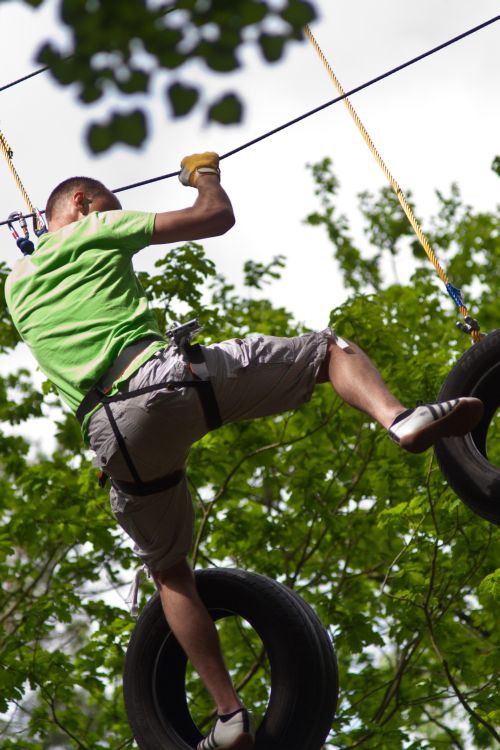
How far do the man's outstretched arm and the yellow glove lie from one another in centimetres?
12

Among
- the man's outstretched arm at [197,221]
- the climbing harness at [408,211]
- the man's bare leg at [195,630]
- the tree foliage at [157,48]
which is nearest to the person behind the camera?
the tree foliage at [157,48]

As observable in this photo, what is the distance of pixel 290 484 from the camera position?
26.8 feet

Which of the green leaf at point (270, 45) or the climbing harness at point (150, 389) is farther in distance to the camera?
the climbing harness at point (150, 389)

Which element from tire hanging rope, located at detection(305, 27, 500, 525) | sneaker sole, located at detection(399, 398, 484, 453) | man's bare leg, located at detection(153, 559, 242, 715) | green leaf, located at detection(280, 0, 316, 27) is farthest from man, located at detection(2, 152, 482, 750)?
green leaf, located at detection(280, 0, 316, 27)

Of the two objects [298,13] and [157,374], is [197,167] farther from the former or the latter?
[298,13]

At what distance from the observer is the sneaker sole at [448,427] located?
3480 mm

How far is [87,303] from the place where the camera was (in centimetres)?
396

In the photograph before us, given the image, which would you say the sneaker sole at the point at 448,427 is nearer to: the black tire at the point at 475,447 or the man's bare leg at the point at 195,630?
the black tire at the point at 475,447

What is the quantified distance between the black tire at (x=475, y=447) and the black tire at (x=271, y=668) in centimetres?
73

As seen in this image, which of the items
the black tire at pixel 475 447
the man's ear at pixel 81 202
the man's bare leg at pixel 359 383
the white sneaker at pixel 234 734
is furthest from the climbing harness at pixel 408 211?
the white sneaker at pixel 234 734

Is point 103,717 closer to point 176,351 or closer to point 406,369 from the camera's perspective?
point 406,369

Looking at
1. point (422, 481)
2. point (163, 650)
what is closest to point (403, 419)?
point (163, 650)

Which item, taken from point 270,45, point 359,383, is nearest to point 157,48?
point 270,45

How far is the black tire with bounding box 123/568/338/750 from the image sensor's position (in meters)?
4.09
